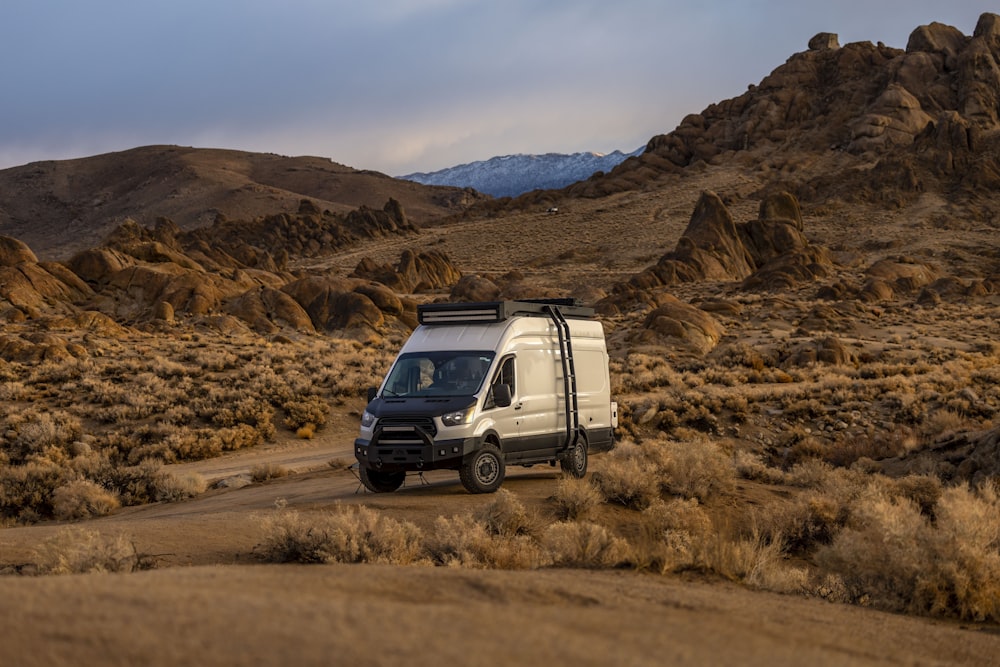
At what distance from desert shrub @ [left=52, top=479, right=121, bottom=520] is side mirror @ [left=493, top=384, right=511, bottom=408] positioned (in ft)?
23.9

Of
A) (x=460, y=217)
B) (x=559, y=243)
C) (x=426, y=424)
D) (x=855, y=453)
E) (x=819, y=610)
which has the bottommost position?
(x=855, y=453)

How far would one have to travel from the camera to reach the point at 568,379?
545 inches

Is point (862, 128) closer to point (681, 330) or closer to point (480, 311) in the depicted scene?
point (681, 330)

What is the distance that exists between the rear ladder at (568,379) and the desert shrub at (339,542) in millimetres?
5610

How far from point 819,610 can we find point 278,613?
430cm

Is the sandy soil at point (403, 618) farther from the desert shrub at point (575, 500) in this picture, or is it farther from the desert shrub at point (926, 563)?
the desert shrub at point (575, 500)

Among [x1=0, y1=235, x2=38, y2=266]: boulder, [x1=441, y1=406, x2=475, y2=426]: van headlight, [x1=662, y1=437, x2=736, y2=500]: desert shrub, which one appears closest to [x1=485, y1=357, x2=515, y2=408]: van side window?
[x1=441, y1=406, x2=475, y2=426]: van headlight

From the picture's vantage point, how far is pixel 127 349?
3416cm

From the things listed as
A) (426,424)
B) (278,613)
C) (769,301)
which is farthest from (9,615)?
(769,301)

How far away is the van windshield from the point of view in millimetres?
12609

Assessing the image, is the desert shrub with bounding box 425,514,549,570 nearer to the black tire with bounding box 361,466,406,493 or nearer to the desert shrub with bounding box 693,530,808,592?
the desert shrub with bounding box 693,530,808,592

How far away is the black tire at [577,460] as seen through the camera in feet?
45.0

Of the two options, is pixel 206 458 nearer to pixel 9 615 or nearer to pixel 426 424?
pixel 426 424

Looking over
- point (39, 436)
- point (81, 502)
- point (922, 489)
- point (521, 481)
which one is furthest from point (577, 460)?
point (39, 436)
